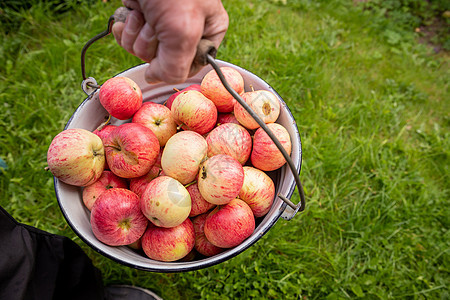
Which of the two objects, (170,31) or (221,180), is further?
(221,180)

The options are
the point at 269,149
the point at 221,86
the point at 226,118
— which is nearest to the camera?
the point at 269,149

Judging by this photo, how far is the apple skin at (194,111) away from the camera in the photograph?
157 centimetres

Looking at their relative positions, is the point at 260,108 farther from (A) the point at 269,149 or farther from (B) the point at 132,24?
(B) the point at 132,24

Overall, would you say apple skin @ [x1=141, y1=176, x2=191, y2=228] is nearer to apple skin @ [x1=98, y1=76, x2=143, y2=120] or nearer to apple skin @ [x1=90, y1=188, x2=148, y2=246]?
apple skin @ [x1=90, y1=188, x2=148, y2=246]

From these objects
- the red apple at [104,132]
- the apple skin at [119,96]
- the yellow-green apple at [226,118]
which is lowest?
the red apple at [104,132]

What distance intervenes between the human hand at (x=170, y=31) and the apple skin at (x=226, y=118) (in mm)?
649

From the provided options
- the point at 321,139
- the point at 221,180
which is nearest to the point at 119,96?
the point at 221,180

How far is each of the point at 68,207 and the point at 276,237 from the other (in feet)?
4.57

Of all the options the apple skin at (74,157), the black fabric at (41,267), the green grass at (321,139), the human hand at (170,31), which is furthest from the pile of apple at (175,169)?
the green grass at (321,139)

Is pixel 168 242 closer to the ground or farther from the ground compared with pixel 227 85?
closer to the ground

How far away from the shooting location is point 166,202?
1.31m

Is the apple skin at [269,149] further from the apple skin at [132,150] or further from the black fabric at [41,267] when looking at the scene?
the black fabric at [41,267]

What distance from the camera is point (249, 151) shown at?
5.31ft

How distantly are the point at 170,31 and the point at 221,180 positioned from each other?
67cm
